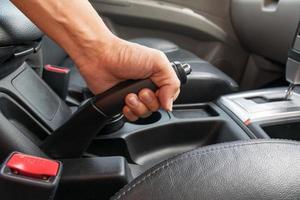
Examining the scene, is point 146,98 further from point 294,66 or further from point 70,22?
point 294,66

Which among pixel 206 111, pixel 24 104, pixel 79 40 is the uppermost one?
pixel 79 40

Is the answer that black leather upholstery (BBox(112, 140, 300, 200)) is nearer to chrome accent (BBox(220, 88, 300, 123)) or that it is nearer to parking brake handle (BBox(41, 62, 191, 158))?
parking brake handle (BBox(41, 62, 191, 158))

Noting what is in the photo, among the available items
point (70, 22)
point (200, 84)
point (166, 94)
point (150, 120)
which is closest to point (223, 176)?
point (166, 94)

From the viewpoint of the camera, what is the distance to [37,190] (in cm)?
45

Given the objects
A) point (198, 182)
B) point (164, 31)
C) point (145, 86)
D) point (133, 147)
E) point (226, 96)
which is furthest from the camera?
point (164, 31)

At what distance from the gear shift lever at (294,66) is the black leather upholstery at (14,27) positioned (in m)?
0.60

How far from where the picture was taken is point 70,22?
606 millimetres

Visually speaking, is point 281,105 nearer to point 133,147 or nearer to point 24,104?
point 133,147

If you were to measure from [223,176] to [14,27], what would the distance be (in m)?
0.40

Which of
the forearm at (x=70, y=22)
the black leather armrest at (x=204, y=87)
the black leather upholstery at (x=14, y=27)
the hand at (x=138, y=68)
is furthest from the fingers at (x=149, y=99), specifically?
the black leather armrest at (x=204, y=87)

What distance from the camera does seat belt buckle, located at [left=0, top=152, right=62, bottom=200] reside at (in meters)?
0.44

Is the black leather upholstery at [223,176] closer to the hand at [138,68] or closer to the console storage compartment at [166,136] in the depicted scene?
the hand at [138,68]

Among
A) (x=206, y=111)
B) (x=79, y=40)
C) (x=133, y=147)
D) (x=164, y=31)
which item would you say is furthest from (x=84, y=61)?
(x=164, y=31)

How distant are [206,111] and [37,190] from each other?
1.99 ft
